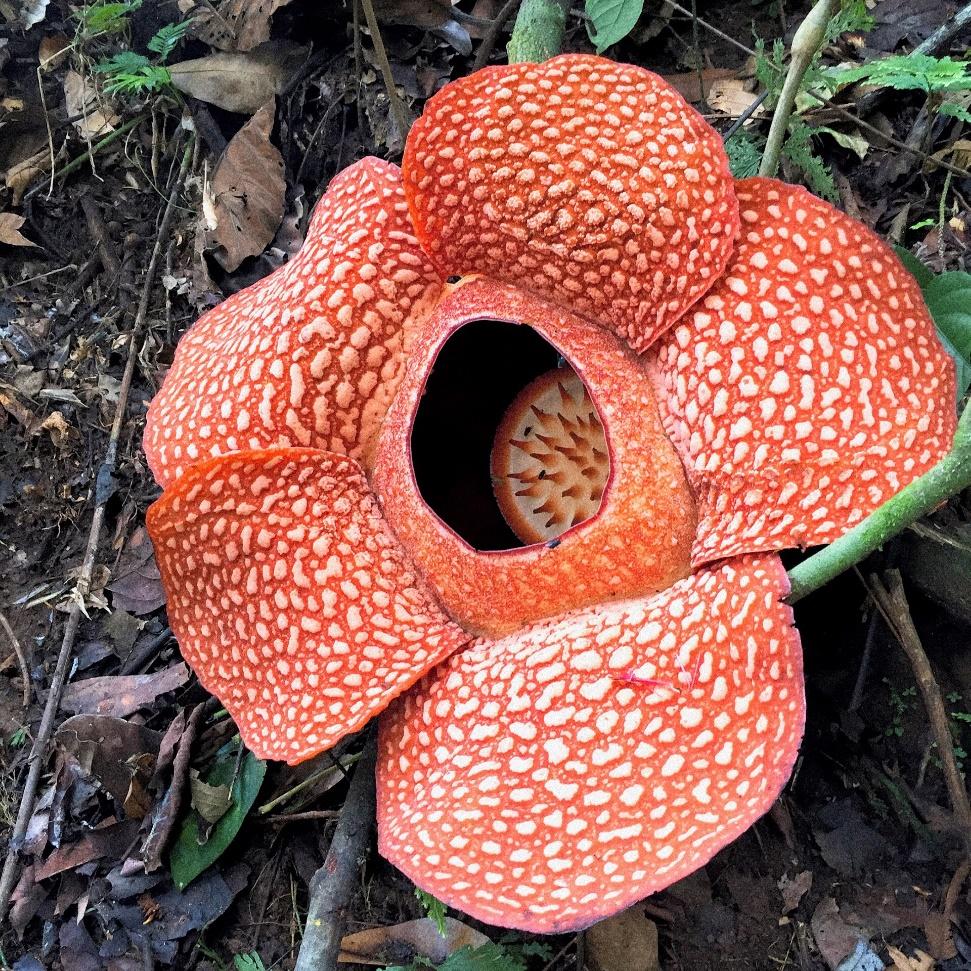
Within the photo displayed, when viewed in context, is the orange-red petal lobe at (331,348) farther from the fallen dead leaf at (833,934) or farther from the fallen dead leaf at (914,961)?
the fallen dead leaf at (914,961)

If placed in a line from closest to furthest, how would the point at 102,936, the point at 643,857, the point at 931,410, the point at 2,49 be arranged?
the point at 643,857, the point at 931,410, the point at 102,936, the point at 2,49

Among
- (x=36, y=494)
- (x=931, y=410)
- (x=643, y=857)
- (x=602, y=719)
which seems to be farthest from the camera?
(x=36, y=494)

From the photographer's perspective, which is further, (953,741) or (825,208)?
(953,741)

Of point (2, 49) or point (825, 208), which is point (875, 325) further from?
point (2, 49)

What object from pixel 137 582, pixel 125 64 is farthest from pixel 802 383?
pixel 125 64

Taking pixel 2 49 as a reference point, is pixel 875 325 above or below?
below

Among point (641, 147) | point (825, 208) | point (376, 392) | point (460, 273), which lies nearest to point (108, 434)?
point (376, 392)

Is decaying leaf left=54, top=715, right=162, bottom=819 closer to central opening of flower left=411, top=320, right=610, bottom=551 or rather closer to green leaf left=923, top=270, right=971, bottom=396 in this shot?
central opening of flower left=411, top=320, right=610, bottom=551
